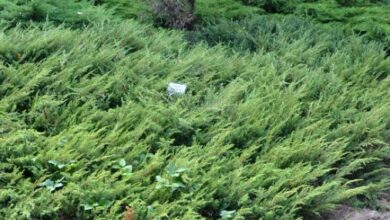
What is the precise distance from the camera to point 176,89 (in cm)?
458

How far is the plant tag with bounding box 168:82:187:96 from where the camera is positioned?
4.54 meters

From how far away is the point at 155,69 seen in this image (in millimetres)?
4848

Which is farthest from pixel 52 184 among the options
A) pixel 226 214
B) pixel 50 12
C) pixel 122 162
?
pixel 50 12

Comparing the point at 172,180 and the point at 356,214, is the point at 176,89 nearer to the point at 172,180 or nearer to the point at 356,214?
the point at 172,180

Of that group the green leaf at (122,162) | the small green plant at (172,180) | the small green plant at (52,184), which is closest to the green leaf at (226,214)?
the small green plant at (172,180)

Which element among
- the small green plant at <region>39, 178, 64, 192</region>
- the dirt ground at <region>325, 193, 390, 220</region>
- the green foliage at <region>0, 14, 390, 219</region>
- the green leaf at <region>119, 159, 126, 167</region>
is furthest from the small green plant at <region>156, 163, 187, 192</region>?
the dirt ground at <region>325, 193, 390, 220</region>

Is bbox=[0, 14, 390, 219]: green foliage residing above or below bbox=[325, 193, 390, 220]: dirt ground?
above

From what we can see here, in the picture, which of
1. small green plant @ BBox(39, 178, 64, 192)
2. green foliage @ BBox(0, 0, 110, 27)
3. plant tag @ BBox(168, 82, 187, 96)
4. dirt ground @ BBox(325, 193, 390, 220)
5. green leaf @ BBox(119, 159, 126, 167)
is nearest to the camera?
small green plant @ BBox(39, 178, 64, 192)

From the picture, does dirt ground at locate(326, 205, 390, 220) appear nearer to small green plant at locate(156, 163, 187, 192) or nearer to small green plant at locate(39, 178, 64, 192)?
small green plant at locate(156, 163, 187, 192)

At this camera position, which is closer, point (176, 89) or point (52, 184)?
point (52, 184)

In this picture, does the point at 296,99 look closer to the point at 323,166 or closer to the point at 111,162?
the point at 323,166

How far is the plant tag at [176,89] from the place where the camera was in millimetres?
4539

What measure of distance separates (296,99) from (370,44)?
2092 millimetres

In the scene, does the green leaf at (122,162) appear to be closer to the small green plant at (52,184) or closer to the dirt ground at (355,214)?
the small green plant at (52,184)
